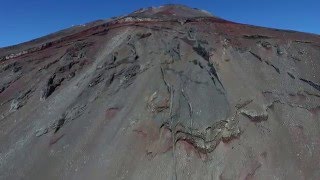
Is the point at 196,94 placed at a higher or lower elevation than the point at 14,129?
higher

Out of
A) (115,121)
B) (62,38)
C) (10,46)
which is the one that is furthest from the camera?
(10,46)

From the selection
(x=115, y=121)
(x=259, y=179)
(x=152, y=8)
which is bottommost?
(x=259, y=179)

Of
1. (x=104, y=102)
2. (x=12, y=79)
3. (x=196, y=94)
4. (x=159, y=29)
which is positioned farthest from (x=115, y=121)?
(x=12, y=79)

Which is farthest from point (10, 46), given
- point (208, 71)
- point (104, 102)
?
point (208, 71)

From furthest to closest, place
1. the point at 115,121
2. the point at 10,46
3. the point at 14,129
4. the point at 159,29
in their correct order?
the point at 10,46, the point at 159,29, the point at 14,129, the point at 115,121

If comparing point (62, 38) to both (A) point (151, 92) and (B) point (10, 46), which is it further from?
(A) point (151, 92)

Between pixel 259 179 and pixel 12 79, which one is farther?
pixel 12 79

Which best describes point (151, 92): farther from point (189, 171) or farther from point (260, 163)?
point (260, 163)
